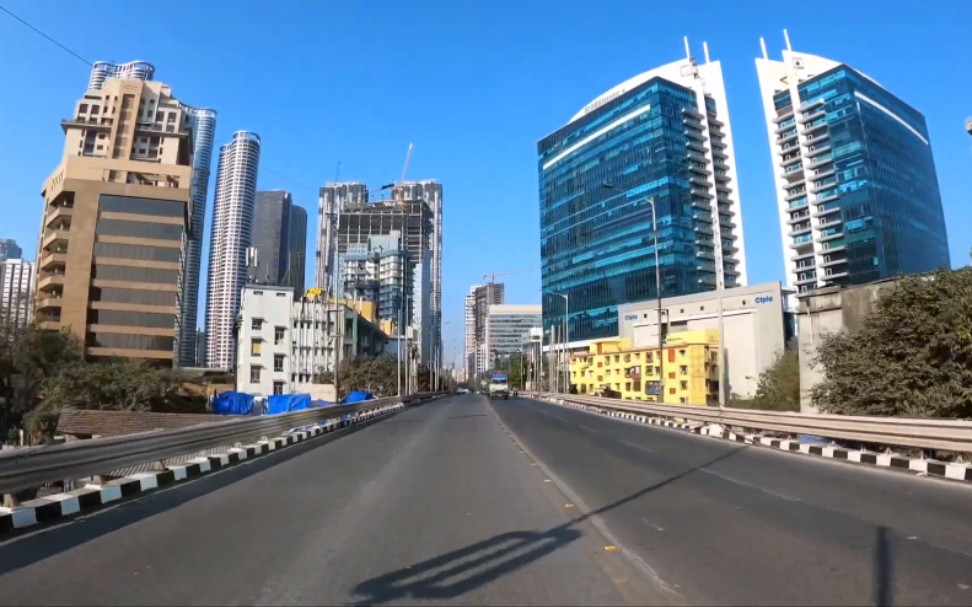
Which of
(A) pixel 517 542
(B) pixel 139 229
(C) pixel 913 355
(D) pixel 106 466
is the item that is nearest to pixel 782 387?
(C) pixel 913 355

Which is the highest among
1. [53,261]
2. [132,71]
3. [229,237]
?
[132,71]

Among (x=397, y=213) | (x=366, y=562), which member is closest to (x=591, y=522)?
(x=366, y=562)

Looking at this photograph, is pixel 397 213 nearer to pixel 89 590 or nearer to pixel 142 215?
Result: pixel 142 215

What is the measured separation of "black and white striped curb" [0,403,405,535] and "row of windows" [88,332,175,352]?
244 feet

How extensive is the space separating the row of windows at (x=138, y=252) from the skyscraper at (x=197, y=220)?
53562mm

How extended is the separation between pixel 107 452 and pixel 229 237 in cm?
11496

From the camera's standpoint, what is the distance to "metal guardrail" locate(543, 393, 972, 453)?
11977mm

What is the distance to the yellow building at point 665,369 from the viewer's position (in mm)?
77375

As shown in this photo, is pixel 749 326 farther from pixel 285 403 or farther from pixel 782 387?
pixel 285 403

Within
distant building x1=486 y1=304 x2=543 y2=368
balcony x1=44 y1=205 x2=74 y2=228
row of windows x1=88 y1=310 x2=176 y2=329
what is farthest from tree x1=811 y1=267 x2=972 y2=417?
distant building x1=486 y1=304 x2=543 y2=368

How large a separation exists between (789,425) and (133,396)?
4468 centimetres

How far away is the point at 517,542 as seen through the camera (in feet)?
22.9

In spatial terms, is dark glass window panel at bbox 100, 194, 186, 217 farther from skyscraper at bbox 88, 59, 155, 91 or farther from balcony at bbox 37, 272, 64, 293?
skyscraper at bbox 88, 59, 155, 91

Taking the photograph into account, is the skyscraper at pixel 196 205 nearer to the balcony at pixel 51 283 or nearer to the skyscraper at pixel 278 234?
the balcony at pixel 51 283
